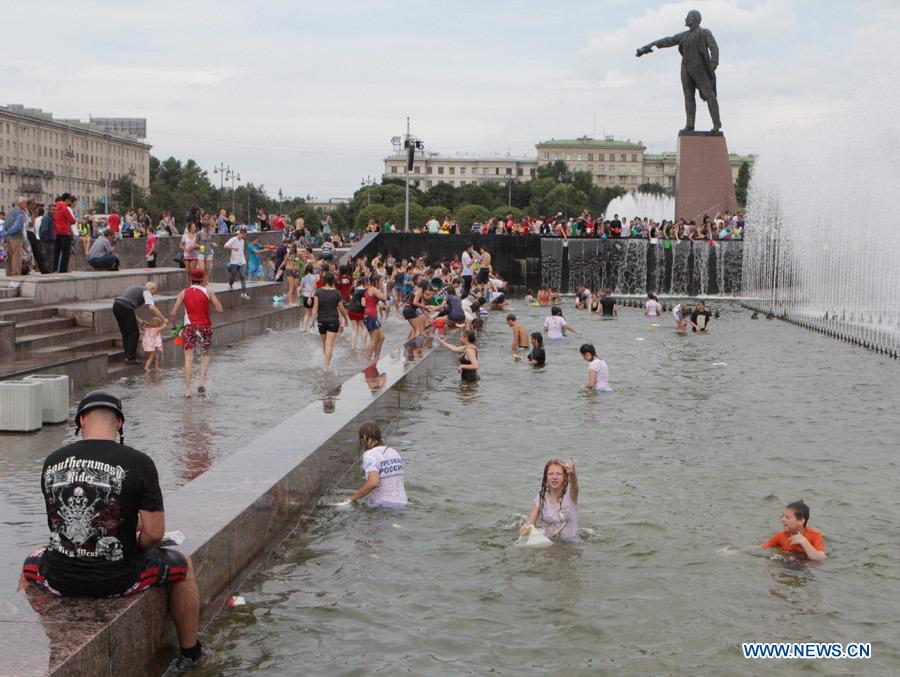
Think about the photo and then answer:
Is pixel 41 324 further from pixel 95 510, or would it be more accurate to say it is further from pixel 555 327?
pixel 555 327

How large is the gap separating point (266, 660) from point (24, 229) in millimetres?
15612

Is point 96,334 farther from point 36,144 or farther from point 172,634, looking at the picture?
point 36,144

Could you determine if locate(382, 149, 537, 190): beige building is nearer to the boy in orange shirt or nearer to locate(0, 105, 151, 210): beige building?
locate(0, 105, 151, 210): beige building

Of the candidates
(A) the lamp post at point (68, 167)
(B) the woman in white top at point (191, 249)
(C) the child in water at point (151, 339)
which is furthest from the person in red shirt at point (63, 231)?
(A) the lamp post at point (68, 167)

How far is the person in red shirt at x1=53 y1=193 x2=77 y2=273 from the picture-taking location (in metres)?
17.9

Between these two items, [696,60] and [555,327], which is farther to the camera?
[696,60]

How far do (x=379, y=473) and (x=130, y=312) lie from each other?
664cm

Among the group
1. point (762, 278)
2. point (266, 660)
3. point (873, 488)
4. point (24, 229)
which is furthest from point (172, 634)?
point (762, 278)

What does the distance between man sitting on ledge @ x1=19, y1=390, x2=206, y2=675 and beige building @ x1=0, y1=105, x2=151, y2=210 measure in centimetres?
9079

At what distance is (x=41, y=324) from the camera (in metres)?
14.1

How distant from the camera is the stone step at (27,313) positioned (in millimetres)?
13828

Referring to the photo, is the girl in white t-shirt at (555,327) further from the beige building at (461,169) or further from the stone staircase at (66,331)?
the beige building at (461,169)

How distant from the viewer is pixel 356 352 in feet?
56.8

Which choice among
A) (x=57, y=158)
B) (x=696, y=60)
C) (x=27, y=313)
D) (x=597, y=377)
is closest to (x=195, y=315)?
(x=27, y=313)
